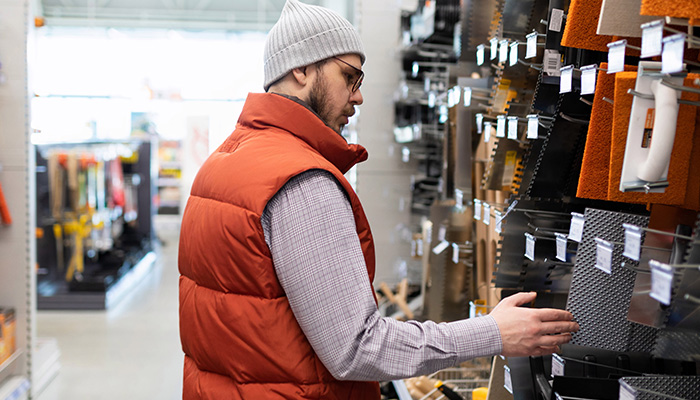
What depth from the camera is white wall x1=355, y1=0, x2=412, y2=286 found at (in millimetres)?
4828

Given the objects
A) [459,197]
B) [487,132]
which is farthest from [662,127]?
[459,197]

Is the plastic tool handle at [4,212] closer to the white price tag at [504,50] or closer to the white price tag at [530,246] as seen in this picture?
the white price tag at [504,50]

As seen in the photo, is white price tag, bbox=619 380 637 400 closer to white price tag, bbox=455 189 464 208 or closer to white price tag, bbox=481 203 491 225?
white price tag, bbox=481 203 491 225

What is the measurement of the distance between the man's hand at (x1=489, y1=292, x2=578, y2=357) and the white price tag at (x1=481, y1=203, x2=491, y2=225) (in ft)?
2.76

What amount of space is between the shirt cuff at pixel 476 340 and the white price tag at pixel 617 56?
0.58 meters

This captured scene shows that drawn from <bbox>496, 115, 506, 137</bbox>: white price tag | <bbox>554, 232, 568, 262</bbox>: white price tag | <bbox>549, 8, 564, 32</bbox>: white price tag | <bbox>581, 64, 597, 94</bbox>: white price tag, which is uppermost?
<bbox>549, 8, 564, 32</bbox>: white price tag

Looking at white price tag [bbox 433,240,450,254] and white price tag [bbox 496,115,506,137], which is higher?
white price tag [bbox 496,115,506,137]

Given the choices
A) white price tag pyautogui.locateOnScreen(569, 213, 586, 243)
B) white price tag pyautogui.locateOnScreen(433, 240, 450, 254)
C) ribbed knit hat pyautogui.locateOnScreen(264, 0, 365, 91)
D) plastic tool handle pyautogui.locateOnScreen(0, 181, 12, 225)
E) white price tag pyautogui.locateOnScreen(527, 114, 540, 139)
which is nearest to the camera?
white price tag pyautogui.locateOnScreen(569, 213, 586, 243)

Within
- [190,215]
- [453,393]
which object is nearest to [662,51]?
[190,215]

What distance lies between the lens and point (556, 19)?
172 centimetres

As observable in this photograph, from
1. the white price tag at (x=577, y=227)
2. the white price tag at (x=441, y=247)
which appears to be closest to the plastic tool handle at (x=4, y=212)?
the white price tag at (x=441, y=247)

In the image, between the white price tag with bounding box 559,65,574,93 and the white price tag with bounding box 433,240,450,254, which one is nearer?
the white price tag with bounding box 559,65,574,93

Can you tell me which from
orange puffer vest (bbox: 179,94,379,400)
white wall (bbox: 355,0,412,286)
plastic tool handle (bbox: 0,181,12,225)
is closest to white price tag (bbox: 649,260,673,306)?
orange puffer vest (bbox: 179,94,379,400)

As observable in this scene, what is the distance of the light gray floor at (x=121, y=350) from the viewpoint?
15.4ft
